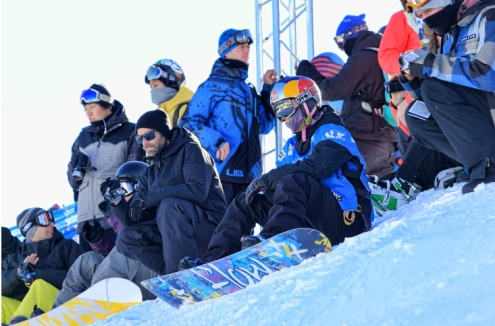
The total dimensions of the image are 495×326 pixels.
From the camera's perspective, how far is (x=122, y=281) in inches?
269

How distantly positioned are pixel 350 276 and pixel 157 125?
135 inches

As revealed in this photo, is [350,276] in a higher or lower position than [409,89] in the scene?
lower

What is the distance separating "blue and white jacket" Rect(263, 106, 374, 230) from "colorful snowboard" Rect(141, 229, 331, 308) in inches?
23.5

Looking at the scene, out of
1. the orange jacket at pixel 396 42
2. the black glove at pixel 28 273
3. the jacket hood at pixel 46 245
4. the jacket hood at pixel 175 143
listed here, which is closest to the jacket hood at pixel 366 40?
the orange jacket at pixel 396 42

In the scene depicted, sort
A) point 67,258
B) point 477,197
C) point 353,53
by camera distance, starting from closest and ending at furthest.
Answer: point 477,197 → point 353,53 → point 67,258

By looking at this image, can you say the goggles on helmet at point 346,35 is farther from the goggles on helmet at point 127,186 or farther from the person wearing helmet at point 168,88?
the goggles on helmet at point 127,186

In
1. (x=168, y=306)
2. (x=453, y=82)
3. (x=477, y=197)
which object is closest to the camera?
(x=477, y=197)

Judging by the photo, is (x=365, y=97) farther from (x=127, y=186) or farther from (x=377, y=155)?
(x=127, y=186)

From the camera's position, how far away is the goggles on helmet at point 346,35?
7.66 metres

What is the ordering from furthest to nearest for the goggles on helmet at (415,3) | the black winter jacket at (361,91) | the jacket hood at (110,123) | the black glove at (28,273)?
the black glove at (28,273), the jacket hood at (110,123), the black winter jacket at (361,91), the goggles on helmet at (415,3)

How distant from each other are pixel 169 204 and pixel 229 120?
1.70 m

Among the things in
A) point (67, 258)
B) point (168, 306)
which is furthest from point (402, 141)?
point (67, 258)

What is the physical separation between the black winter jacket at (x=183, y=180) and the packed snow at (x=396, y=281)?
1.85 metres

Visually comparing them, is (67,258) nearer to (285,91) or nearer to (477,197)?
(285,91)
